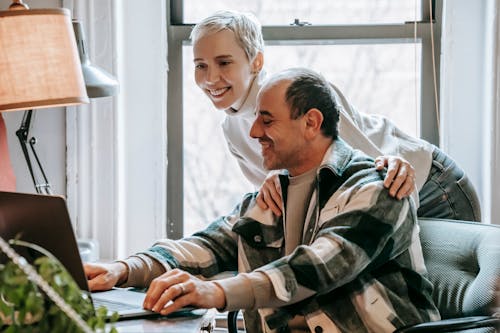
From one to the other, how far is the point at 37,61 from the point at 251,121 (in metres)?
0.74

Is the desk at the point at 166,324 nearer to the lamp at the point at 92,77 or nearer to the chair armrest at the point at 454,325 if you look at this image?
the chair armrest at the point at 454,325

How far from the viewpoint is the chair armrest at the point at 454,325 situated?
1911 mm

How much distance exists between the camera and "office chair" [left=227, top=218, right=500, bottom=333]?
211 cm

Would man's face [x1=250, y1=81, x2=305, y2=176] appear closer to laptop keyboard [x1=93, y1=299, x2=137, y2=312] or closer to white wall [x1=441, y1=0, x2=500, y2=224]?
laptop keyboard [x1=93, y1=299, x2=137, y2=312]

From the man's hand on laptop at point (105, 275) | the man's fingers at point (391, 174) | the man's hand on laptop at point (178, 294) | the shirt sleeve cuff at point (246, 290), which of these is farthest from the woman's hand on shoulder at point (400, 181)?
the man's hand on laptop at point (105, 275)

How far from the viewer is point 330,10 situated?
3268 millimetres

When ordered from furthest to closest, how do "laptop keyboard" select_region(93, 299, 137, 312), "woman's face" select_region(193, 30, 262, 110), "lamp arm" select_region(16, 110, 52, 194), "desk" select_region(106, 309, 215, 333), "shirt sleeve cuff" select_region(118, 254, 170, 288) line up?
"lamp arm" select_region(16, 110, 52, 194)
"woman's face" select_region(193, 30, 262, 110)
"shirt sleeve cuff" select_region(118, 254, 170, 288)
"laptop keyboard" select_region(93, 299, 137, 312)
"desk" select_region(106, 309, 215, 333)

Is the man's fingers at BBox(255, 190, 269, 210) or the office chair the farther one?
the man's fingers at BBox(255, 190, 269, 210)

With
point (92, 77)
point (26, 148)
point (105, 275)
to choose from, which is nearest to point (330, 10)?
point (92, 77)

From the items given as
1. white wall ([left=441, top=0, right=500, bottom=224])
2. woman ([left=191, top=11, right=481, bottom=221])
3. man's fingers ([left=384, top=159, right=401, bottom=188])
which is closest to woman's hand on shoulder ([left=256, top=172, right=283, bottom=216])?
man's fingers ([left=384, top=159, right=401, bottom=188])

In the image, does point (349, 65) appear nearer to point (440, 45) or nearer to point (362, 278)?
point (440, 45)

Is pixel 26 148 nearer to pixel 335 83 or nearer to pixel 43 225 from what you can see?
pixel 335 83

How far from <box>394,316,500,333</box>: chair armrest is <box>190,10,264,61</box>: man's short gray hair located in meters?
1.06

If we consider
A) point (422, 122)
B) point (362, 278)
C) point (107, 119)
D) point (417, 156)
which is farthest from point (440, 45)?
point (362, 278)
